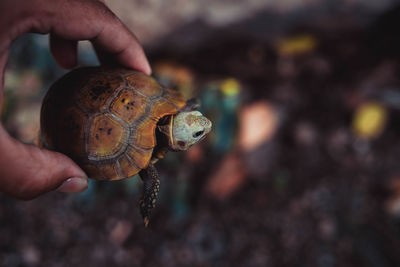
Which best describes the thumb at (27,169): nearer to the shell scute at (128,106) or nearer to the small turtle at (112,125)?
the small turtle at (112,125)

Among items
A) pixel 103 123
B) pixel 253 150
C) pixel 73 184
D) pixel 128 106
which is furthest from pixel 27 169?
pixel 253 150

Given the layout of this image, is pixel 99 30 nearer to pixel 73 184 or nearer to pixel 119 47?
pixel 119 47

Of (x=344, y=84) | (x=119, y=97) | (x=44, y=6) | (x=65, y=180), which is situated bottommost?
(x=344, y=84)

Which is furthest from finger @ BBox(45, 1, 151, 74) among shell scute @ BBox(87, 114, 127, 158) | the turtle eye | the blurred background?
the blurred background

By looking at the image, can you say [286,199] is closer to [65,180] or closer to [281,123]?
[281,123]

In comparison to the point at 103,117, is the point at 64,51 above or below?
above

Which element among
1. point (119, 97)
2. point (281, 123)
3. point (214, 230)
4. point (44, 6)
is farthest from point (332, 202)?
point (44, 6)
